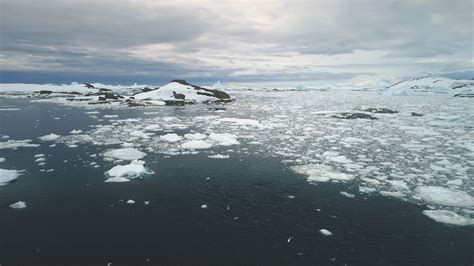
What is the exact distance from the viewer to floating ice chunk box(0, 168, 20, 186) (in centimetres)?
833

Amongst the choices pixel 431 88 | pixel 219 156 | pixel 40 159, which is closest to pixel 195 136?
pixel 219 156

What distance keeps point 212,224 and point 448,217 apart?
182 inches

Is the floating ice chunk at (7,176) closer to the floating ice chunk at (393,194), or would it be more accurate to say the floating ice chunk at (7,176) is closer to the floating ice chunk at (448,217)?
the floating ice chunk at (393,194)

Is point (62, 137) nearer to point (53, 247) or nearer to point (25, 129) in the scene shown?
point (25, 129)

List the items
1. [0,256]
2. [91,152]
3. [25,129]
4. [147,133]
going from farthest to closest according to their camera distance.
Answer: [25,129] < [147,133] < [91,152] < [0,256]

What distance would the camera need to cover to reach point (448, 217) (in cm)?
648

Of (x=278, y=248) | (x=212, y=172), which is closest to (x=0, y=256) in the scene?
(x=278, y=248)

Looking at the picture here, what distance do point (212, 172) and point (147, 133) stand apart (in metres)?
7.87

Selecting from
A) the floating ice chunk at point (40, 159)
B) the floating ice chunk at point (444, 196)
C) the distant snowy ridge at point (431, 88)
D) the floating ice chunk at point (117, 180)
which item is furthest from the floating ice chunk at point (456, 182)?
the distant snowy ridge at point (431, 88)

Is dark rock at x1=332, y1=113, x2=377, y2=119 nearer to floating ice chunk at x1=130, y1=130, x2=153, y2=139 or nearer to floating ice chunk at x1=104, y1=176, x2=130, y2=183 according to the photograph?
floating ice chunk at x1=130, y1=130, x2=153, y2=139

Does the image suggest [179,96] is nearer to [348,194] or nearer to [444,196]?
[348,194]

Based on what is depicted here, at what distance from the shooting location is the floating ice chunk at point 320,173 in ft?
29.0

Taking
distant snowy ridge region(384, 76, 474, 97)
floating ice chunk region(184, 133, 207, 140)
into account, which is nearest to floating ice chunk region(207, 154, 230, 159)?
floating ice chunk region(184, 133, 207, 140)

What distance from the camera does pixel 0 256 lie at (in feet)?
16.6
